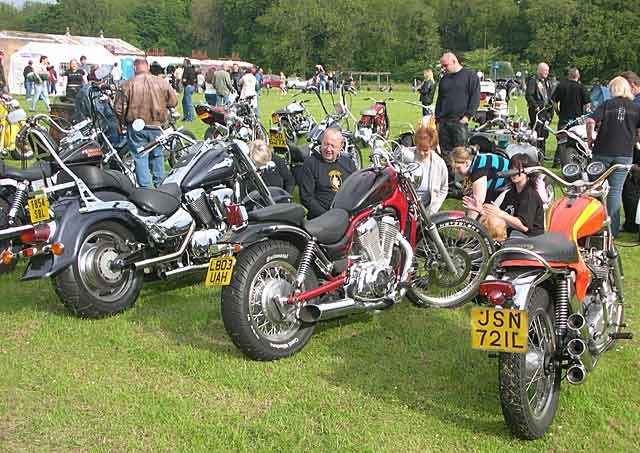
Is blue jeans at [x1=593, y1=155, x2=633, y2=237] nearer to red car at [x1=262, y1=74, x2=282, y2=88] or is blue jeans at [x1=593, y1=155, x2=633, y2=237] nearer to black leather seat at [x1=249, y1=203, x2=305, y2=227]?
black leather seat at [x1=249, y1=203, x2=305, y2=227]

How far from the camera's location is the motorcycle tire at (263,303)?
175 inches

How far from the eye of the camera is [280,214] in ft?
15.1

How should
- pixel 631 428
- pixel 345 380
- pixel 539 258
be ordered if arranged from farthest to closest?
pixel 345 380 → pixel 631 428 → pixel 539 258

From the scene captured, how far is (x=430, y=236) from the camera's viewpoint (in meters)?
5.58

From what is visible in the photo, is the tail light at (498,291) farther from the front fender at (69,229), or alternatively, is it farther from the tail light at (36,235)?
the tail light at (36,235)

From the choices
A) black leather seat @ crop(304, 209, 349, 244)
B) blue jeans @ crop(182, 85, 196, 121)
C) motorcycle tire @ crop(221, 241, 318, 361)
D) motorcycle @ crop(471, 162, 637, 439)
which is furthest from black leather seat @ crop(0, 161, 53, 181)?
blue jeans @ crop(182, 85, 196, 121)

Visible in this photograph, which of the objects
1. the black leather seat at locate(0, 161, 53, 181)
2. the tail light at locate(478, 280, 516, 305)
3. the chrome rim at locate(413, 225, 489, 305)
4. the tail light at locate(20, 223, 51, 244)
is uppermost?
the black leather seat at locate(0, 161, 53, 181)

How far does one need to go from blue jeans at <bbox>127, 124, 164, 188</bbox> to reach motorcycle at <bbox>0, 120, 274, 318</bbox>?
2.93 meters

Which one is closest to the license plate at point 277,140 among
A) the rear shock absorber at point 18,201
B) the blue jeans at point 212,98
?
the rear shock absorber at point 18,201

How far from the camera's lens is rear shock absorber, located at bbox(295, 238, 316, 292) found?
4668 millimetres

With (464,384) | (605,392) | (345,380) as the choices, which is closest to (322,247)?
(345,380)

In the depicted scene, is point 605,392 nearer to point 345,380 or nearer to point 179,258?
point 345,380

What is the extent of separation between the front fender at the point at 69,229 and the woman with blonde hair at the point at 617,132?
4.98 m

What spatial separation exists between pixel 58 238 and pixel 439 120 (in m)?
5.46
